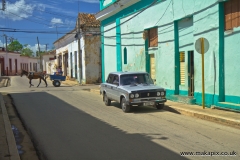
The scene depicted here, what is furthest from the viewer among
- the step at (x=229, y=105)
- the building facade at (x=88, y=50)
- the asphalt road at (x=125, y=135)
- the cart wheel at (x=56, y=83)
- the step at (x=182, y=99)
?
the building facade at (x=88, y=50)

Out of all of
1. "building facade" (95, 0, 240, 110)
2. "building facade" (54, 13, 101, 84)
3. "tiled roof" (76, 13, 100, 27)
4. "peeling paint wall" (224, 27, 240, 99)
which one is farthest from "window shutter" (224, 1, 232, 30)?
"tiled roof" (76, 13, 100, 27)

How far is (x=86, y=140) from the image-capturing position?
7.49 meters

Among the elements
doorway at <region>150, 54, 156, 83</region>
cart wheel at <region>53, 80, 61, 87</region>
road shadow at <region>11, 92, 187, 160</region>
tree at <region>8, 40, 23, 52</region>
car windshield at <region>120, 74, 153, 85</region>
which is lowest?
road shadow at <region>11, 92, 187, 160</region>

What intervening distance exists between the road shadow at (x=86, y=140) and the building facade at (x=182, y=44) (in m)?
4.75

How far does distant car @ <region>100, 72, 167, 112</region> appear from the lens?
1152 centimetres

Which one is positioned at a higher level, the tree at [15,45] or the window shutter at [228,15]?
the tree at [15,45]

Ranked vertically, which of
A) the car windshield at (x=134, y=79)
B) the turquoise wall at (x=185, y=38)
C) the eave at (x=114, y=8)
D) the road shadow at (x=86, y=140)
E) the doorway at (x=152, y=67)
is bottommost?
the road shadow at (x=86, y=140)

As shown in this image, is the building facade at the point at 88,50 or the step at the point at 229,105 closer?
the step at the point at 229,105

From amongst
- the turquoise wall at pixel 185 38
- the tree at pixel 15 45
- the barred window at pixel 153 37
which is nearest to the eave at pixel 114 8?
the barred window at pixel 153 37

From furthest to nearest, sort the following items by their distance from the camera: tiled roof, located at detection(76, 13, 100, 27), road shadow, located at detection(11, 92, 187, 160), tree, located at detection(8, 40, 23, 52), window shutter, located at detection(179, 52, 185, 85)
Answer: tree, located at detection(8, 40, 23, 52) < tiled roof, located at detection(76, 13, 100, 27) < window shutter, located at detection(179, 52, 185, 85) < road shadow, located at detection(11, 92, 187, 160)

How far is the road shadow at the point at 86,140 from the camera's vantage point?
6.18m

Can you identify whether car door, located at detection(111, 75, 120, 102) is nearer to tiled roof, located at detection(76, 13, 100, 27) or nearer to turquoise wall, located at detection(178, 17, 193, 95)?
turquoise wall, located at detection(178, 17, 193, 95)

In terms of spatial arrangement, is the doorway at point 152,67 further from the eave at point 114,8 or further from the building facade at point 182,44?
the eave at point 114,8

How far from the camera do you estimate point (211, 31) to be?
38.2ft
